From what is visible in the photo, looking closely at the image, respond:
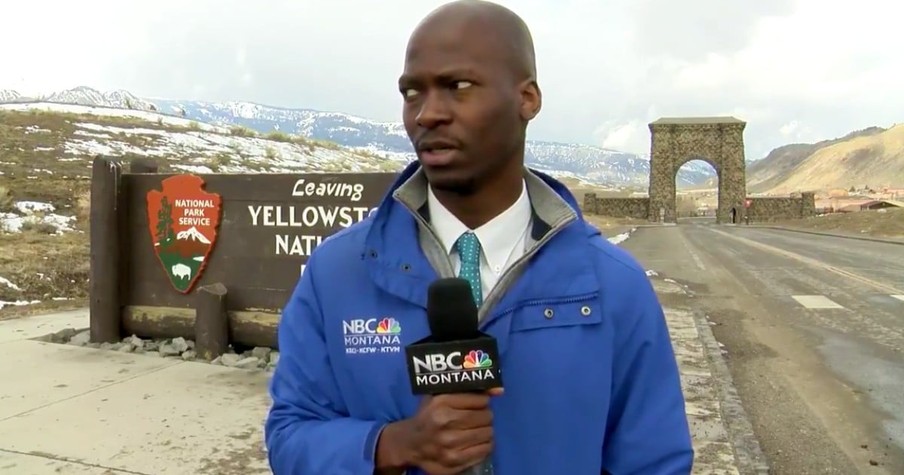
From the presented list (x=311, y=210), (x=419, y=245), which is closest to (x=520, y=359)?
(x=419, y=245)

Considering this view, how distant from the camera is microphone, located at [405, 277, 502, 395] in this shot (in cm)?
126

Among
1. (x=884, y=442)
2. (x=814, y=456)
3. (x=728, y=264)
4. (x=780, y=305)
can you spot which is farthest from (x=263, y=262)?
(x=728, y=264)

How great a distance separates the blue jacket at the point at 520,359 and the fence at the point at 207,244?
4.47m

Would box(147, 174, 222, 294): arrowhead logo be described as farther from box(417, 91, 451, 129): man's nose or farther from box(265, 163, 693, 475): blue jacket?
box(417, 91, 451, 129): man's nose

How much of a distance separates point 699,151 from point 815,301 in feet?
213

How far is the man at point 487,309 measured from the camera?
1.47m

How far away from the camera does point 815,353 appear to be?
7566 millimetres

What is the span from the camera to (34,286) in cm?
1033

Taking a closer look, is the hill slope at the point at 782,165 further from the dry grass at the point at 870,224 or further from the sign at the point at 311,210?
the sign at the point at 311,210

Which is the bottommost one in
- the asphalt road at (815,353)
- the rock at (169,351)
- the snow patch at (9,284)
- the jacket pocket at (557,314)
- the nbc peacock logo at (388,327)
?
the asphalt road at (815,353)

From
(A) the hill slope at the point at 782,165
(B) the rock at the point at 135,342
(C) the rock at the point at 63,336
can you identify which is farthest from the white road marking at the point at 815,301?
(A) the hill slope at the point at 782,165

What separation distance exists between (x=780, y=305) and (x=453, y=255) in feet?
33.4

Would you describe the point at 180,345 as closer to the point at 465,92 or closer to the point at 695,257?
Answer: the point at 465,92

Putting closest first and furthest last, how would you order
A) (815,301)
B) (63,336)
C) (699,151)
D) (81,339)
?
(81,339) < (63,336) < (815,301) < (699,151)
